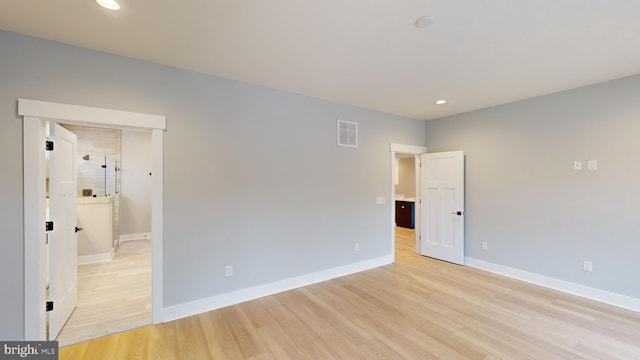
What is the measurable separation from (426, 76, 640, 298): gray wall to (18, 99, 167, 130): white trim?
4794mm

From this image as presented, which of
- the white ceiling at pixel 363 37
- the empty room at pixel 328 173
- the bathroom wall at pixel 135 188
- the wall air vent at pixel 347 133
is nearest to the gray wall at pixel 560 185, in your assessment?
the empty room at pixel 328 173

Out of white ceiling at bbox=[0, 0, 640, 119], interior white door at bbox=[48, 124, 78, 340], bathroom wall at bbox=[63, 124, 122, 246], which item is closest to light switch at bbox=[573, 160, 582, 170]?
white ceiling at bbox=[0, 0, 640, 119]

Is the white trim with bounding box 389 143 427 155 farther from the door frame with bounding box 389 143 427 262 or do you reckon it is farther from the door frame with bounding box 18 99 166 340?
the door frame with bounding box 18 99 166 340

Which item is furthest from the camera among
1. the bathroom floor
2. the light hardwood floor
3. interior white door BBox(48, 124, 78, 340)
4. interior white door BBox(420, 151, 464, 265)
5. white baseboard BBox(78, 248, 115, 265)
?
interior white door BBox(420, 151, 464, 265)

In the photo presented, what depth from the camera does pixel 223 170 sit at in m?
3.09

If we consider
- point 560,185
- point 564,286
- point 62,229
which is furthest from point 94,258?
point 560,185

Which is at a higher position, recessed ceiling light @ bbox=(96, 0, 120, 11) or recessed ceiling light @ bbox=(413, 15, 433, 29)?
recessed ceiling light @ bbox=(96, 0, 120, 11)

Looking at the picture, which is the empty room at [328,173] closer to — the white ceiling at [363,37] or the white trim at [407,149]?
the white ceiling at [363,37]

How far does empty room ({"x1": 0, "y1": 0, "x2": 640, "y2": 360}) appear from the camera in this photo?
7.03 feet

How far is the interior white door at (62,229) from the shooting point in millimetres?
2369

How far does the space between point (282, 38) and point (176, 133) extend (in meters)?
1.55

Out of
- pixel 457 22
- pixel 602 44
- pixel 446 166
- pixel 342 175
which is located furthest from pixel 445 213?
pixel 457 22

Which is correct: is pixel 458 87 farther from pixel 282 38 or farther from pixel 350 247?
pixel 350 247

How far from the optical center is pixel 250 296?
3.26 meters
